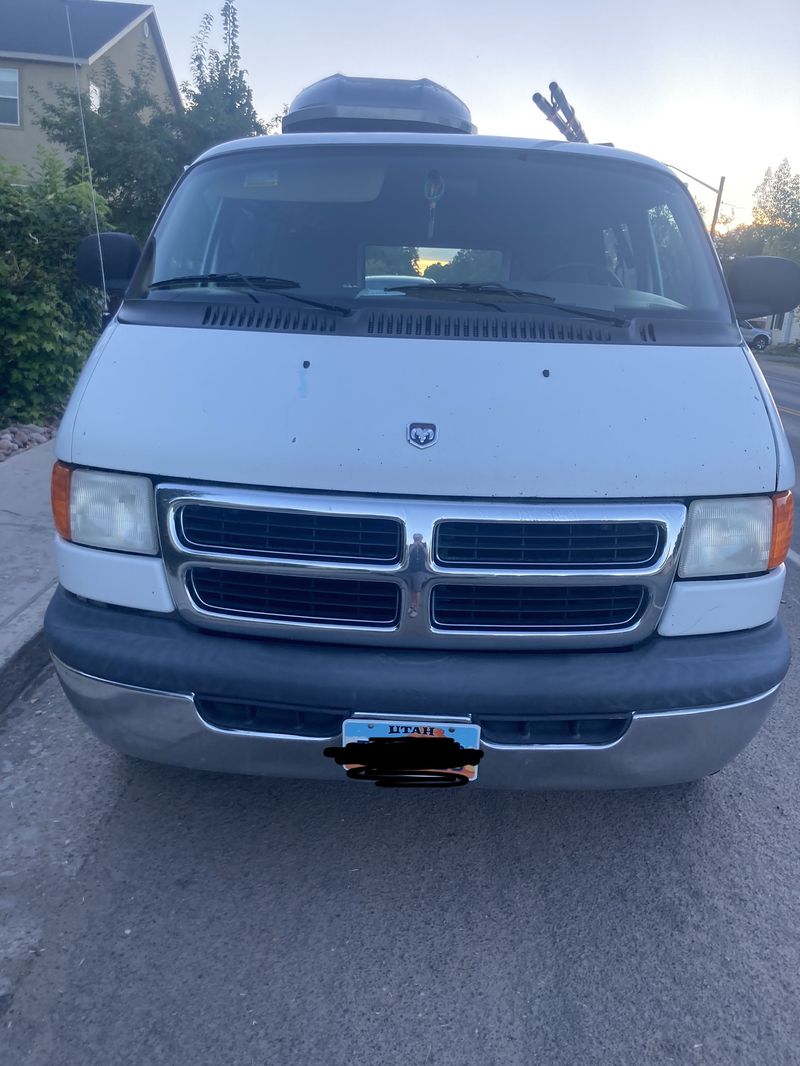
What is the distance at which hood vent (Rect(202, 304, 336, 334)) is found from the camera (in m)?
2.94

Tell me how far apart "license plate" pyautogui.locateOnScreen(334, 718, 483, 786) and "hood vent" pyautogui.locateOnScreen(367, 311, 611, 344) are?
3.86 feet

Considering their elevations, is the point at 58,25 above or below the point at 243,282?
above

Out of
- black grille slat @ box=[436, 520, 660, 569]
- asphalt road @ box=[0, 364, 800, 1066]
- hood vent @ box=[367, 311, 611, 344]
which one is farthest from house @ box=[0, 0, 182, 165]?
black grille slat @ box=[436, 520, 660, 569]

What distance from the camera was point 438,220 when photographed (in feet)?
12.1

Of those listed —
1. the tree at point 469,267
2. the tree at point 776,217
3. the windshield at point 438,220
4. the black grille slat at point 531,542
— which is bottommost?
the tree at point 776,217

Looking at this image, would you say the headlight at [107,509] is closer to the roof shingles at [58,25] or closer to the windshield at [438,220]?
the windshield at [438,220]

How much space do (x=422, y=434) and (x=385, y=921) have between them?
140cm

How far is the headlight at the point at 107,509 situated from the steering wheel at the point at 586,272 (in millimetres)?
1826

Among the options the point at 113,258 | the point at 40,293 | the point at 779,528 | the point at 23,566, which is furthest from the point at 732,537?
the point at 40,293

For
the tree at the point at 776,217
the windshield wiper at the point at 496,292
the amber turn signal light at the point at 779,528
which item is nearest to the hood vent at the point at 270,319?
the windshield wiper at the point at 496,292

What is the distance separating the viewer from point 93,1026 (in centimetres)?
230

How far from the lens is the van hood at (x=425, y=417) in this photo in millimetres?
2514

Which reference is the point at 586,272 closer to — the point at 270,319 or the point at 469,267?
the point at 469,267

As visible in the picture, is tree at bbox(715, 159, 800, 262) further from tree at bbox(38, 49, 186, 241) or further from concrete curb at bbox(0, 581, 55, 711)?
concrete curb at bbox(0, 581, 55, 711)
